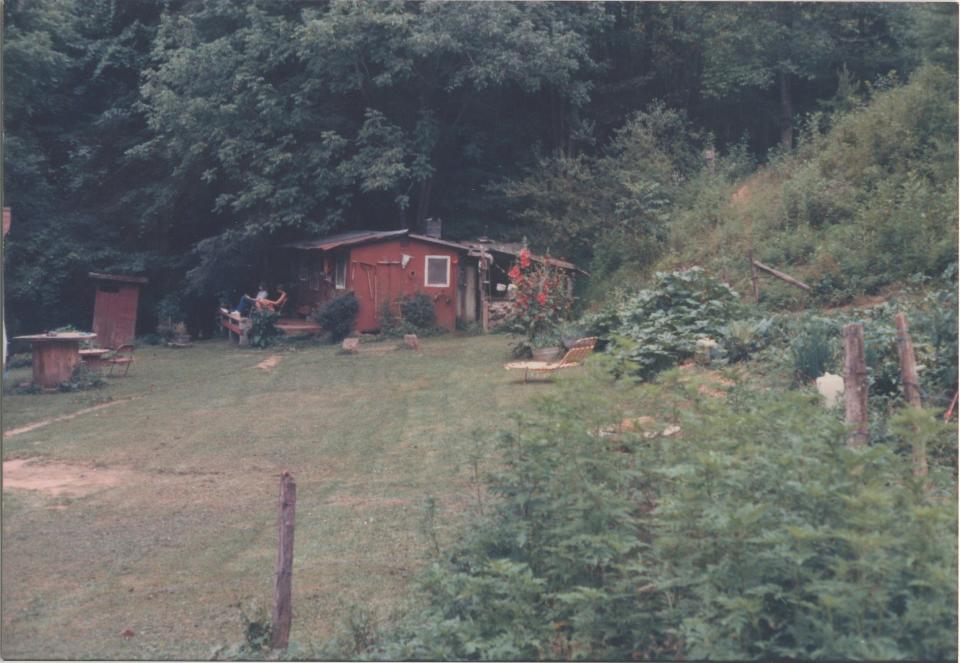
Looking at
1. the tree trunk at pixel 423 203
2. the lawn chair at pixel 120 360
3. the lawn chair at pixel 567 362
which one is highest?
the tree trunk at pixel 423 203

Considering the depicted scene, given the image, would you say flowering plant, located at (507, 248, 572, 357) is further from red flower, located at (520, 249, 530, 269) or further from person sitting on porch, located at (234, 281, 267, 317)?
person sitting on porch, located at (234, 281, 267, 317)

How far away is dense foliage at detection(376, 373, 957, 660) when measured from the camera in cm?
511

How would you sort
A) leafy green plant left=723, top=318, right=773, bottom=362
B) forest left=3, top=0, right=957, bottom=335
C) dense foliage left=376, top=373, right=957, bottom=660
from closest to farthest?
dense foliage left=376, top=373, right=957, bottom=660
leafy green plant left=723, top=318, right=773, bottom=362
forest left=3, top=0, right=957, bottom=335

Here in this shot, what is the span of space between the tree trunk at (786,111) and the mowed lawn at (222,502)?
14.8 m

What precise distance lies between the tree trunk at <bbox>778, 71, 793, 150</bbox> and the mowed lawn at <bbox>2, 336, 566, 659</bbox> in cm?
1484

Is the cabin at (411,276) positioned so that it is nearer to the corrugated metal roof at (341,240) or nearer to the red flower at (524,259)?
the corrugated metal roof at (341,240)

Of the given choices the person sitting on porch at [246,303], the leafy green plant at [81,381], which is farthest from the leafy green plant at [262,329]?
the leafy green plant at [81,381]

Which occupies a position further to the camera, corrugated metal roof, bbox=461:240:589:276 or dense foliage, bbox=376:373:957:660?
corrugated metal roof, bbox=461:240:589:276

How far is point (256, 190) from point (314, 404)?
12947 mm

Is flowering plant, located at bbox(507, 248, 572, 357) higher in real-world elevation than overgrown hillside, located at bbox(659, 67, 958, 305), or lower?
lower

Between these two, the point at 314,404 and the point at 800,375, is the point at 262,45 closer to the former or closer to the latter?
the point at 314,404

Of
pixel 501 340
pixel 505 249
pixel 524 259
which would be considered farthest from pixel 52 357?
pixel 505 249

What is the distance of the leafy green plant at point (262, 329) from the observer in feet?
84.2

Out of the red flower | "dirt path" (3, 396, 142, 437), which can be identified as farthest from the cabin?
"dirt path" (3, 396, 142, 437)
